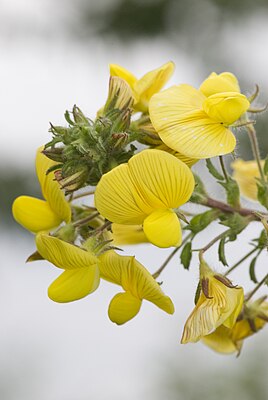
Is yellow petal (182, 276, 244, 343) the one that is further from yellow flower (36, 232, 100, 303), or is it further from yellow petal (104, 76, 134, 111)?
yellow petal (104, 76, 134, 111)

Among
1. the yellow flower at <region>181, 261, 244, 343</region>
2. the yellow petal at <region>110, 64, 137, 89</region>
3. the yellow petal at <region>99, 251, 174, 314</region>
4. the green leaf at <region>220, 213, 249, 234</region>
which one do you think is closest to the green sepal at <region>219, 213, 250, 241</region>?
the green leaf at <region>220, 213, 249, 234</region>

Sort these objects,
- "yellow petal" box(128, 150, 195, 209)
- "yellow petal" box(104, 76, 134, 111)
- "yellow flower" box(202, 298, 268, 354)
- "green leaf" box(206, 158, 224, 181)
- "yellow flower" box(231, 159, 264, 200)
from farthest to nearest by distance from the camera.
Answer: "yellow flower" box(231, 159, 264, 200) < "yellow flower" box(202, 298, 268, 354) < "green leaf" box(206, 158, 224, 181) < "yellow petal" box(104, 76, 134, 111) < "yellow petal" box(128, 150, 195, 209)

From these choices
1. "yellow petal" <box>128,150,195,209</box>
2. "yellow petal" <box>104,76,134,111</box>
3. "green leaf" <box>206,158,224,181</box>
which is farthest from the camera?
"green leaf" <box>206,158,224,181</box>

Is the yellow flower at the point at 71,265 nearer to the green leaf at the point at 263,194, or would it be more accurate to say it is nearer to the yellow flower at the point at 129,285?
the yellow flower at the point at 129,285

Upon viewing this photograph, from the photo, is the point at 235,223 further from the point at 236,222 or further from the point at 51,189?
the point at 51,189

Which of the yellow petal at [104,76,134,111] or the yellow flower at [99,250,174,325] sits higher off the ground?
the yellow petal at [104,76,134,111]

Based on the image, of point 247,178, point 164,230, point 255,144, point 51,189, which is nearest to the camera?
point 164,230

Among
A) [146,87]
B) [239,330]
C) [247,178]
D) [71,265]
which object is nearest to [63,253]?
[71,265]

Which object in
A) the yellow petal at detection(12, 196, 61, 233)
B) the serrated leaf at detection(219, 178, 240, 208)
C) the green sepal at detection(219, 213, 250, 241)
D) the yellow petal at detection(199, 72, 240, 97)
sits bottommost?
the green sepal at detection(219, 213, 250, 241)
